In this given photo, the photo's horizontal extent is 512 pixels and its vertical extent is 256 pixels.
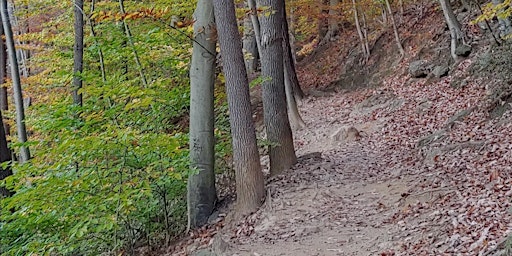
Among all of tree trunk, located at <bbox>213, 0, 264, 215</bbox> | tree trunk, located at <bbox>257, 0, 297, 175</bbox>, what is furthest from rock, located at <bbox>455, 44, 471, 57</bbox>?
tree trunk, located at <bbox>213, 0, 264, 215</bbox>

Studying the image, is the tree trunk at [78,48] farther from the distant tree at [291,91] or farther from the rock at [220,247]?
the distant tree at [291,91]

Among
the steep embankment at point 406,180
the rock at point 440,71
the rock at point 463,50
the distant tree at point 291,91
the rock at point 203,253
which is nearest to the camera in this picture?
the steep embankment at point 406,180

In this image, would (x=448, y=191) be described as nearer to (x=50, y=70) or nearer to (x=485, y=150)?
(x=485, y=150)

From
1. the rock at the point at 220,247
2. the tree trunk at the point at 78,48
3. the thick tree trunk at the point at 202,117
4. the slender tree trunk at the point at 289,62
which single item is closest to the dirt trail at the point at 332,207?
the rock at the point at 220,247

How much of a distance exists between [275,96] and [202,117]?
1.52m

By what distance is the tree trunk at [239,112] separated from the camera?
278 inches

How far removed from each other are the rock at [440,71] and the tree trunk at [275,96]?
5417mm

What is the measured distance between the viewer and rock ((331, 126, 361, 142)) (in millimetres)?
10844

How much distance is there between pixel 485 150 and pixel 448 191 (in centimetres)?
151

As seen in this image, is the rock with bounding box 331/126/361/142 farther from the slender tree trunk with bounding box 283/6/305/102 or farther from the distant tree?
the slender tree trunk with bounding box 283/6/305/102

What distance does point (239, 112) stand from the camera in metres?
7.20

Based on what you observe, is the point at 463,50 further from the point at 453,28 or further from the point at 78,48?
the point at 78,48

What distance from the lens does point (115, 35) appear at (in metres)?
9.39

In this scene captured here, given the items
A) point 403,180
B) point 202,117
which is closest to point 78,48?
point 202,117
